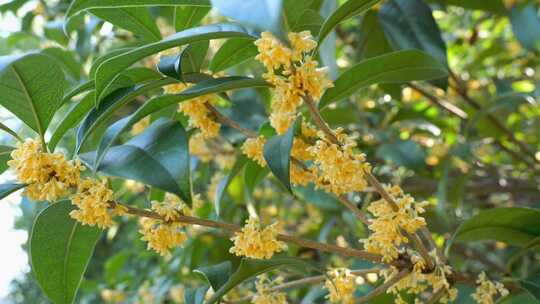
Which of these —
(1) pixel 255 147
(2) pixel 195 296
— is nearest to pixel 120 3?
(1) pixel 255 147

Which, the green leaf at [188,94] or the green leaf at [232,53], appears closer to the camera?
the green leaf at [188,94]

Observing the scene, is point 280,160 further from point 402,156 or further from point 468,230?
point 402,156

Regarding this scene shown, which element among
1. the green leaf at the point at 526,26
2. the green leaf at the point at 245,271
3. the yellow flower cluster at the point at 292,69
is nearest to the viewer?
the yellow flower cluster at the point at 292,69

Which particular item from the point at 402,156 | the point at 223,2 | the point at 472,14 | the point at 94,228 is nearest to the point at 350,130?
the point at 402,156

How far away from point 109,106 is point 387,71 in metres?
0.41

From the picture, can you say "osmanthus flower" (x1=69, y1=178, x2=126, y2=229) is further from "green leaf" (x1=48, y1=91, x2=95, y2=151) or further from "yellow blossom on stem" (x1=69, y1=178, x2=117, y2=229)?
"green leaf" (x1=48, y1=91, x2=95, y2=151)

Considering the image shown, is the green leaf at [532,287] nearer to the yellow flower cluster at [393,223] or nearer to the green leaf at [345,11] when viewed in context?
the yellow flower cluster at [393,223]

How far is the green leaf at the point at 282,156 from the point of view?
81cm

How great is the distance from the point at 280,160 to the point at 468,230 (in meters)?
0.44

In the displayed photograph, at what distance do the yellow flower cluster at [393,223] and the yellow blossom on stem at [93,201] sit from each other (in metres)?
0.36

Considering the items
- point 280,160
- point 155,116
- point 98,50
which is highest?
point 98,50

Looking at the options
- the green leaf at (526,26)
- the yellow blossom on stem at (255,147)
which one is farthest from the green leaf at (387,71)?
the green leaf at (526,26)

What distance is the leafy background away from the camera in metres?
0.85

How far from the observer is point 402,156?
5.49 ft
